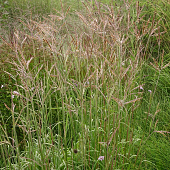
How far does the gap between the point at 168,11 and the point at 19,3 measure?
613 cm

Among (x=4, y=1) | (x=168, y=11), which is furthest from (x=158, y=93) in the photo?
(x=4, y=1)

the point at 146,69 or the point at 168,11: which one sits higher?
the point at 168,11

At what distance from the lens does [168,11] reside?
4172mm

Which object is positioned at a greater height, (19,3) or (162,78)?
(19,3)

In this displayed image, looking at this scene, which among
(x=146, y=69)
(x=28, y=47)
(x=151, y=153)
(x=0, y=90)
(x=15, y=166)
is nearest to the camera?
(x=15, y=166)

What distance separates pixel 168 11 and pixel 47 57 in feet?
7.82

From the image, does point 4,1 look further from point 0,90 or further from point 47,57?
point 0,90

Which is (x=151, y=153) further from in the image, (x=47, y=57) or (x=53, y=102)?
(x=47, y=57)

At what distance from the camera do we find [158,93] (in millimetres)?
3643

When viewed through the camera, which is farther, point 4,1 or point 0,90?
point 4,1

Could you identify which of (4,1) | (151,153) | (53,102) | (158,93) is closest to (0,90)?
(53,102)

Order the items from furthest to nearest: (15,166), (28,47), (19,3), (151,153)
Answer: (19,3) → (28,47) → (151,153) → (15,166)

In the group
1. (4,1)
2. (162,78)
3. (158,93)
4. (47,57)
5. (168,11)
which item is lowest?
(158,93)

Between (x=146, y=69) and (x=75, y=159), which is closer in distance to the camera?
(x=75, y=159)
